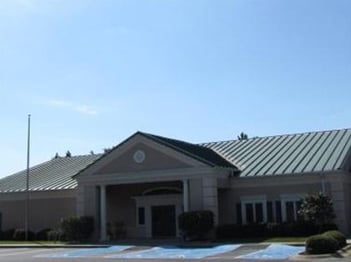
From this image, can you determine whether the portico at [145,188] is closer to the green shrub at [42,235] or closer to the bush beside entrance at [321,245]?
the green shrub at [42,235]

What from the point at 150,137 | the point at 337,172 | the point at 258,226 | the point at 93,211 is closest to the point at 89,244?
the point at 93,211

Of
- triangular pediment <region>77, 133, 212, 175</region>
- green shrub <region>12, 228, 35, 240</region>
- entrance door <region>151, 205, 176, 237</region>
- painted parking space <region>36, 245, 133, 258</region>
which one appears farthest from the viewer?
green shrub <region>12, 228, 35, 240</region>

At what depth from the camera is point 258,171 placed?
37594mm

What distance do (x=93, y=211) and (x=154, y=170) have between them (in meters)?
5.24

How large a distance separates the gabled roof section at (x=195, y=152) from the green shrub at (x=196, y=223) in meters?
3.03

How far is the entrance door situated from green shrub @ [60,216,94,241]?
13.2 feet

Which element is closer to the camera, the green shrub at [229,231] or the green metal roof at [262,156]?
the green shrub at [229,231]

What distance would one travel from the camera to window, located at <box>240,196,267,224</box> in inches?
1459

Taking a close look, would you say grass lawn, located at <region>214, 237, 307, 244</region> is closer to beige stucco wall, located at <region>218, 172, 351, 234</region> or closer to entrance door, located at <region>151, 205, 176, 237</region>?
beige stucco wall, located at <region>218, 172, 351, 234</region>

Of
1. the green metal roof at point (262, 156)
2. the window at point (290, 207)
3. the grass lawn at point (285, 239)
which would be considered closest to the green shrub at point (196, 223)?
the green metal roof at point (262, 156)

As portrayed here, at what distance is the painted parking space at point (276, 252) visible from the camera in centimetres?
2527

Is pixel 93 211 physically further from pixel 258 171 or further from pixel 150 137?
pixel 258 171


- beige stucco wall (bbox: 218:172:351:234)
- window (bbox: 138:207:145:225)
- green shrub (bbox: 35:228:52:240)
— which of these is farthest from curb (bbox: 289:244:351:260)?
green shrub (bbox: 35:228:52:240)

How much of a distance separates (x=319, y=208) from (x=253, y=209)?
522 centimetres
